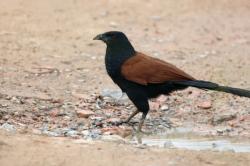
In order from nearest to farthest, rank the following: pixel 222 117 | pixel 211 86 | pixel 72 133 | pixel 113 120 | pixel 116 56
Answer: pixel 72 133 → pixel 211 86 → pixel 116 56 → pixel 113 120 → pixel 222 117

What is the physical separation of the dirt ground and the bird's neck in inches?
41.3

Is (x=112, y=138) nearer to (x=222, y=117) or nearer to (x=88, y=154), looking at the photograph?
(x=88, y=154)

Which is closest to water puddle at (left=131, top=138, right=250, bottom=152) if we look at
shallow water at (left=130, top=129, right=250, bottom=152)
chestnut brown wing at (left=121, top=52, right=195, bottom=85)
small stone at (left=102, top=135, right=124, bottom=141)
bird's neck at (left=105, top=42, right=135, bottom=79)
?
shallow water at (left=130, top=129, right=250, bottom=152)

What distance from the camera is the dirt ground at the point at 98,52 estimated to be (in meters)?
5.87

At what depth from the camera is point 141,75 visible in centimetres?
717

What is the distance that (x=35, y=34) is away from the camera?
435 inches

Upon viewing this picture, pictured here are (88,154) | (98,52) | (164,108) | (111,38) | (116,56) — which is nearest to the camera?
(88,154)

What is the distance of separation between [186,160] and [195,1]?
735cm

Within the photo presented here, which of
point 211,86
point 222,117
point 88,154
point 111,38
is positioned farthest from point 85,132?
point 222,117

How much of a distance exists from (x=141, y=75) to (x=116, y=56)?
28cm

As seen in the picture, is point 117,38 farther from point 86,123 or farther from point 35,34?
point 35,34

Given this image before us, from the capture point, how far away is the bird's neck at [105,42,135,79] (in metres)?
7.18

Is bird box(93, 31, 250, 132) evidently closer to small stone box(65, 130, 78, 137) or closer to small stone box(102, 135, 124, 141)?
small stone box(102, 135, 124, 141)

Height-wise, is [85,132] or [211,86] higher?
[211,86]
